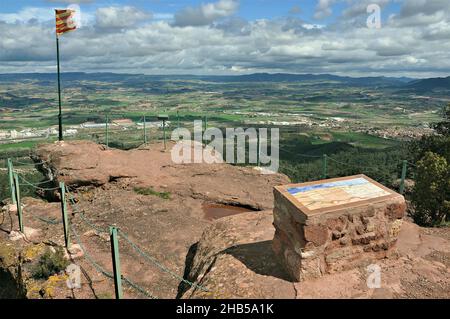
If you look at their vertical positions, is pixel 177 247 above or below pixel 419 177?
below

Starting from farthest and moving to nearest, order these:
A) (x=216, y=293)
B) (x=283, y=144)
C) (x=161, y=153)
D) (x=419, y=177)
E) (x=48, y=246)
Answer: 1. (x=283, y=144)
2. (x=161, y=153)
3. (x=419, y=177)
4. (x=48, y=246)
5. (x=216, y=293)

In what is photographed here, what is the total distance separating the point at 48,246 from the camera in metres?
8.86

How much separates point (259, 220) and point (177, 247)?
221 centimetres

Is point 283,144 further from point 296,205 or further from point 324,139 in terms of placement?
point 296,205

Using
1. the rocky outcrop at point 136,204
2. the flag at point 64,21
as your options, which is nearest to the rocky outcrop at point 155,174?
the rocky outcrop at point 136,204

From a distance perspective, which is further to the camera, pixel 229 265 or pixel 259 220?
pixel 259 220

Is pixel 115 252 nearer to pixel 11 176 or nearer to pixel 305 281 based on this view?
pixel 305 281

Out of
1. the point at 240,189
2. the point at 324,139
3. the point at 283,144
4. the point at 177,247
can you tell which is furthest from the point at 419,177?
the point at 324,139

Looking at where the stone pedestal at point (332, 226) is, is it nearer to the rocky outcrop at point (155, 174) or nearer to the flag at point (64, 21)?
the rocky outcrop at point (155, 174)

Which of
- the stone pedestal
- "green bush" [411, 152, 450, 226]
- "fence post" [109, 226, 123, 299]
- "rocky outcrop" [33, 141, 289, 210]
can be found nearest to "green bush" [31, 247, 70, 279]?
"fence post" [109, 226, 123, 299]

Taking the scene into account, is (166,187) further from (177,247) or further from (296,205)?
(296,205)

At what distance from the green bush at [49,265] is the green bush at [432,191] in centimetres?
1101

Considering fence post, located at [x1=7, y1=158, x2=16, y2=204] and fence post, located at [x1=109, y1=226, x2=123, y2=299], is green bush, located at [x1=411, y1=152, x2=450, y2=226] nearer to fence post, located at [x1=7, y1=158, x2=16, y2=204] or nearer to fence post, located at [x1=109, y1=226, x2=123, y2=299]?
fence post, located at [x1=109, y1=226, x2=123, y2=299]
